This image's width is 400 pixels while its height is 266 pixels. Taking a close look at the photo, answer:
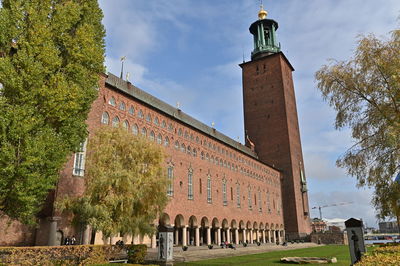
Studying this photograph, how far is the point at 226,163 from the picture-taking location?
129 feet

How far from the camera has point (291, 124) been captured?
177 feet

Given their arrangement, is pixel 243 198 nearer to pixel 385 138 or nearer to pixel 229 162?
pixel 229 162

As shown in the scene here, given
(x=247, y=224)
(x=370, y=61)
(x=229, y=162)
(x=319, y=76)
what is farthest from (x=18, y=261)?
(x=247, y=224)

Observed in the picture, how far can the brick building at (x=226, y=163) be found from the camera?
76.3 ft

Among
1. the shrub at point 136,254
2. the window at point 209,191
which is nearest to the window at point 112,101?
the shrub at point 136,254

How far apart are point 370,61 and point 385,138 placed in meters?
2.95

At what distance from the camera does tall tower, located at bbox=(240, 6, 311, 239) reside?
169ft

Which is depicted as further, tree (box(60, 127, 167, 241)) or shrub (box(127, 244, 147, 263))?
shrub (box(127, 244, 147, 263))

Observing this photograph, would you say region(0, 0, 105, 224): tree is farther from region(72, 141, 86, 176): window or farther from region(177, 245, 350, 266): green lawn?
region(177, 245, 350, 266): green lawn

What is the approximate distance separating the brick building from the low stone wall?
80.7 inches

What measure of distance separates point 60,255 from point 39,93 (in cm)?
641

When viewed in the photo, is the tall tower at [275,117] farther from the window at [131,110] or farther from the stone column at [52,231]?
the stone column at [52,231]

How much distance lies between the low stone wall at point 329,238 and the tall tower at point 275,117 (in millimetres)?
1972

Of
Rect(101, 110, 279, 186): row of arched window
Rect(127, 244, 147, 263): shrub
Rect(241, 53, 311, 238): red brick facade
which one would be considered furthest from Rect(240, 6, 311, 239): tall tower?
Rect(127, 244, 147, 263): shrub
